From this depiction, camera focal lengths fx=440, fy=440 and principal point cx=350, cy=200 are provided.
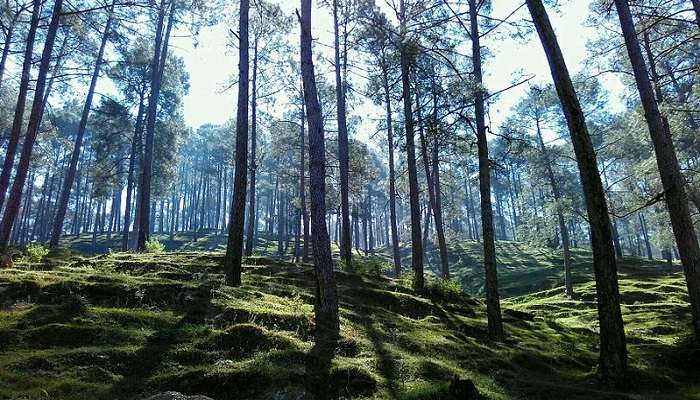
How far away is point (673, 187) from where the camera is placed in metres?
10.6

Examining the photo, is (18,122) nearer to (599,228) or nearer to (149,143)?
(149,143)

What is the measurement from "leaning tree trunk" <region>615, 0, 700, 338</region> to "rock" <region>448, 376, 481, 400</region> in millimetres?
6568

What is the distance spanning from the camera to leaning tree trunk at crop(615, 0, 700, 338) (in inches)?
397

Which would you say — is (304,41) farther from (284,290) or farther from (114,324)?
(114,324)

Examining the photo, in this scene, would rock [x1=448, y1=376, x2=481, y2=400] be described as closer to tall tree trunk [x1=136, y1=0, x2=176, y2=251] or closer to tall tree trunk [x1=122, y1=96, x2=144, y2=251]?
tall tree trunk [x1=136, y1=0, x2=176, y2=251]

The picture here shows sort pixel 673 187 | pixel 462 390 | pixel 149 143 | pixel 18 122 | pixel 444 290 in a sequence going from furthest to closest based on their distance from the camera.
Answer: pixel 149 143 < pixel 444 290 < pixel 18 122 < pixel 673 187 < pixel 462 390

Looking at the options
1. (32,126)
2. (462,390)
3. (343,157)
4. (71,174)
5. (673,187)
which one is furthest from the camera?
(71,174)

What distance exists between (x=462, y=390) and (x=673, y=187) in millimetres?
7851

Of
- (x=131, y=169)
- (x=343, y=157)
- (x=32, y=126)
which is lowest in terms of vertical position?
(x=32, y=126)

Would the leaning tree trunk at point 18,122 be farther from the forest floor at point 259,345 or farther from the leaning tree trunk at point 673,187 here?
the leaning tree trunk at point 673,187

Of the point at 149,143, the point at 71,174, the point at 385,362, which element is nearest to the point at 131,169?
the point at 71,174

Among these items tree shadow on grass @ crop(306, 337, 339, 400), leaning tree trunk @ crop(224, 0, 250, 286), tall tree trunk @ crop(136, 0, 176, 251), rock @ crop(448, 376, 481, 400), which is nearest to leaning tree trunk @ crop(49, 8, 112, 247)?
tall tree trunk @ crop(136, 0, 176, 251)

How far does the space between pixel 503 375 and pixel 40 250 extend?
598 inches

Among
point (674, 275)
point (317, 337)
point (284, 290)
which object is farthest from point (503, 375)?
point (674, 275)
